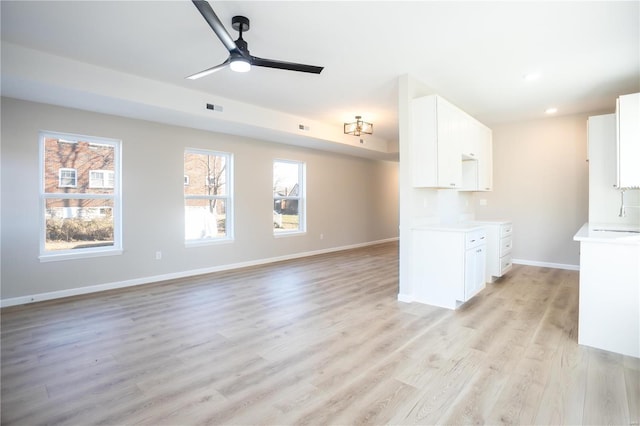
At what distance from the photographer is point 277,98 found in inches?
188

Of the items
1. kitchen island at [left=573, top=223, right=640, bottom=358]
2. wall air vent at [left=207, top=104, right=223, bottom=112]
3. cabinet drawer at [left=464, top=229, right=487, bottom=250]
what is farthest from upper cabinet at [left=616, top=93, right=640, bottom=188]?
wall air vent at [left=207, top=104, right=223, bottom=112]

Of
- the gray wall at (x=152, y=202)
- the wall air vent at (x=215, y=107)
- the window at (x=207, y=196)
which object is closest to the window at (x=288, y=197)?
the gray wall at (x=152, y=202)

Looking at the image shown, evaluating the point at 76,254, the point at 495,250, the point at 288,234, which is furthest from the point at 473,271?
the point at 76,254

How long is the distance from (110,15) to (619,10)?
408cm

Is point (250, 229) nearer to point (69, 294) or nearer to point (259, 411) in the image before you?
point (69, 294)

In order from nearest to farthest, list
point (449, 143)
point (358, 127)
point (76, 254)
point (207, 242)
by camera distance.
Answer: point (449, 143), point (76, 254), point (207, 242), point (358, 127)

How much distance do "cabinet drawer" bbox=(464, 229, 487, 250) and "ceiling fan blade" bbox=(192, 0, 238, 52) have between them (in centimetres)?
301

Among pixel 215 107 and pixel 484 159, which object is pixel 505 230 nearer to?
pixel 484 159

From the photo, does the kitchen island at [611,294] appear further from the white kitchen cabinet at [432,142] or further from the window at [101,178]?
the window at [101,178]

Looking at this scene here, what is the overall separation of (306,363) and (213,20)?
2.51m

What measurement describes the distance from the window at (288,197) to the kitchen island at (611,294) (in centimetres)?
509

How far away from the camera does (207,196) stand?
18.5 feet

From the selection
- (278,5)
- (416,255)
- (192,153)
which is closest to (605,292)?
(416,255)

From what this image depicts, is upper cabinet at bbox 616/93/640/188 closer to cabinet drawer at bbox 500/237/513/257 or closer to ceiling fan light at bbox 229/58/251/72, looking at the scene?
cabinet drawer at bbox 500/237/513/257
